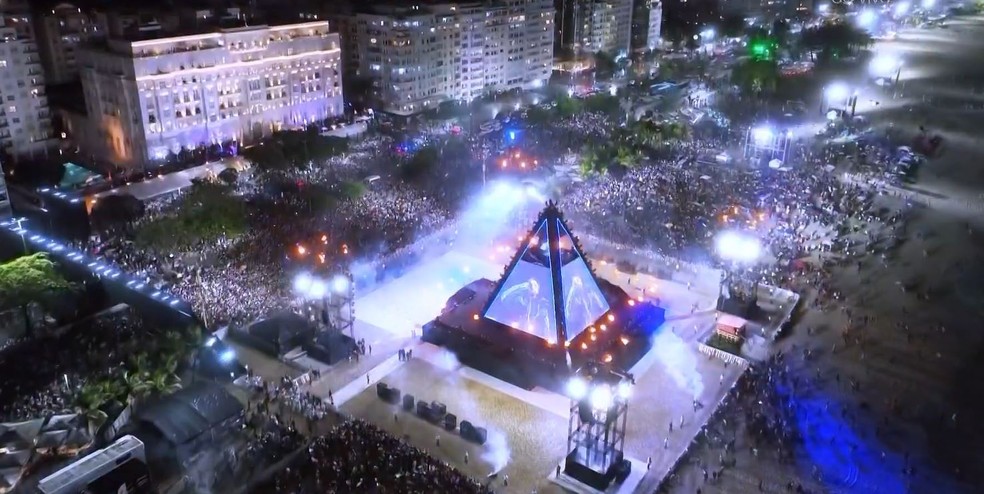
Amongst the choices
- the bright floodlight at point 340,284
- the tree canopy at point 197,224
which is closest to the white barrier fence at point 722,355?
the bright floodlight at point 340,284

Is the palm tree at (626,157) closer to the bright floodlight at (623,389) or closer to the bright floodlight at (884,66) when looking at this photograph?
the bright floodlight at (623,389)

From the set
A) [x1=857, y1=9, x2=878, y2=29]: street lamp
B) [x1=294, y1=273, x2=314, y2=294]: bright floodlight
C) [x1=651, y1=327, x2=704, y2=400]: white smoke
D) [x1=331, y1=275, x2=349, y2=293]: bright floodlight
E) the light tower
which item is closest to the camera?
the light tower

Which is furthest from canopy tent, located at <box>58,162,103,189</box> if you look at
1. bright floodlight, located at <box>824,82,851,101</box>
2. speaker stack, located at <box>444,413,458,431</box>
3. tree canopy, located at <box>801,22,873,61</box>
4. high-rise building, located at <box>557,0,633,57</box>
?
tree canopy, located at <box>801,22,873,61</box>

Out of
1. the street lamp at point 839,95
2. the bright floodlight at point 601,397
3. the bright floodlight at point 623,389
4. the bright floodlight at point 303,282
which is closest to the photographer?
the bright floodlight at point 601,397

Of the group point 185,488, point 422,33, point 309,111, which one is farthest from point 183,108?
point 185,488

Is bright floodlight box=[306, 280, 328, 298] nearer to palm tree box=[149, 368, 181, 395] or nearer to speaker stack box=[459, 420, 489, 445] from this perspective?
palm tree box=[149, 368, 181, 395]

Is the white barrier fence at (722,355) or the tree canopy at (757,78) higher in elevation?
the tree canopy at (757,78)
